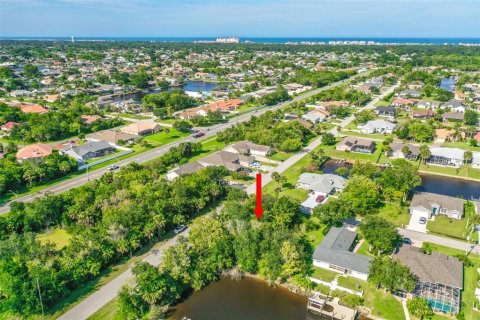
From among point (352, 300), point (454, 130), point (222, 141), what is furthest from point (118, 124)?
point (454, 130)

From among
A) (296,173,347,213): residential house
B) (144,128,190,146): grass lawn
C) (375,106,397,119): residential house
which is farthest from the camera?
(375,106,397,119): residential house

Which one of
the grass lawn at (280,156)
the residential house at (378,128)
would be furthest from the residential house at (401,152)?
the grass lawn at (280,156)

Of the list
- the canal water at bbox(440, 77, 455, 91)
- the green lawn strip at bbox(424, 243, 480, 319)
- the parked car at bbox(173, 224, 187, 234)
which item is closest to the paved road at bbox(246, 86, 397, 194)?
the parked car at bbox(173, 224, 187, 234)

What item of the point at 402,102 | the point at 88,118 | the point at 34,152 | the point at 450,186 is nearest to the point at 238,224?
the point at 450,186

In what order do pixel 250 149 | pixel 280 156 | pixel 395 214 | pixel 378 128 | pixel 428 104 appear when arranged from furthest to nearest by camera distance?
pixel 428 104
pixel 378 128
pixel 250 149
pixel 280 156
pixel 395 214

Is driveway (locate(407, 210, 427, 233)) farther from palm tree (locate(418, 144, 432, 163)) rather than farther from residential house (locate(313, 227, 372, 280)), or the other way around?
palm tree (locate(418, 144, 432, 163))

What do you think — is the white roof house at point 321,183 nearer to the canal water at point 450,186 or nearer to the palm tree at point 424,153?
the canal water at point 450,186

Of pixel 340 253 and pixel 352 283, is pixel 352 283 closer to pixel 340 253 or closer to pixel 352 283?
pixel 352 283
